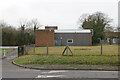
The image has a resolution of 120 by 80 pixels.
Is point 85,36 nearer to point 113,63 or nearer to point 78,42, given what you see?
point 78,42

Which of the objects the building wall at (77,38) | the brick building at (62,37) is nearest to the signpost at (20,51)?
the brick building at (62,37)

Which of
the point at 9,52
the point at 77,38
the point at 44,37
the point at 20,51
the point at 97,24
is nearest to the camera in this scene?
the point at 20,51

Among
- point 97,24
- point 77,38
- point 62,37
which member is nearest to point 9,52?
point 62,37

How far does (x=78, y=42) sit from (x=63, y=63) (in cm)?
2826

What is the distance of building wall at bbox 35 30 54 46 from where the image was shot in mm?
38969

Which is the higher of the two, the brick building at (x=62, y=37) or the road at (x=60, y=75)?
the brick building at (x=62, y=37)

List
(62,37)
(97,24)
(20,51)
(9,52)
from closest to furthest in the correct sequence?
(20,51) < (9,52) < (62,37) < (97,24)

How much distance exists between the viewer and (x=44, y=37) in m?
39.2

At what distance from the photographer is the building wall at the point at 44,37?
128 ft

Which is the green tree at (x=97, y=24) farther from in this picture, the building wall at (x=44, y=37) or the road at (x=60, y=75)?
the road at (x=60, y=75)

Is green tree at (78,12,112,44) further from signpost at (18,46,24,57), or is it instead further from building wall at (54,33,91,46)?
signpost at (18,46,24,57)

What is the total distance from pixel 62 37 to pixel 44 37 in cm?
489

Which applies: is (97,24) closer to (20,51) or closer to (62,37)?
(62,37)

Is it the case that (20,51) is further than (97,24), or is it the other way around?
(97,24)
